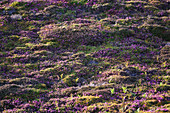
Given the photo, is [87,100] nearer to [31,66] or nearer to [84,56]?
[84,56]

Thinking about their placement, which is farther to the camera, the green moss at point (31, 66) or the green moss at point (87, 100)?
the green moss at point (31, 66)

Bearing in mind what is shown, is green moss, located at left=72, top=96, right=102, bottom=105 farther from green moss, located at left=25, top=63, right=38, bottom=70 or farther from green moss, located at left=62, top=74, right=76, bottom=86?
green moss, located at left=25, top=63, right=38, bottom=70

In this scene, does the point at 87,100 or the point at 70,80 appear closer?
the point at 87,100

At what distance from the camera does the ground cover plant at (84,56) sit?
32.9 ft

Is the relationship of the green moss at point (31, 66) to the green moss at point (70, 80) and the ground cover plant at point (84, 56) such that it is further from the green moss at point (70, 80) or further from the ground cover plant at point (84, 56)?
the green moss at point (70, 80)

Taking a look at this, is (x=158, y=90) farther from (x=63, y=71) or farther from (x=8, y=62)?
(x=8, y=62)

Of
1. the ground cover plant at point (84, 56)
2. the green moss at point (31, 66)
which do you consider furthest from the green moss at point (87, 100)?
the green moss at point (31, 66)

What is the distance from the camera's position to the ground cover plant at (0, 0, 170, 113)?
10.0 metres

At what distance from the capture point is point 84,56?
15.0 m

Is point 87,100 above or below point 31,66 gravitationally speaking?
below

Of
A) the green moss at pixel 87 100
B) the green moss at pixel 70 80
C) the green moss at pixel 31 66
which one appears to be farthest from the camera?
the green moss at pixel 31 66

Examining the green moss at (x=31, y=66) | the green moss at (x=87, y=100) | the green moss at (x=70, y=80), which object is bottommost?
the green moss at (x=87, y=100)

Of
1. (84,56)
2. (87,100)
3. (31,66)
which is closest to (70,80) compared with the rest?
(87,100)

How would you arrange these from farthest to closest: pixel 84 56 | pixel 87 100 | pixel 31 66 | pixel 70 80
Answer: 1. pixel 84 56
2. pixel 31 66
3. pixel 70 80
4. pixel 87 100
